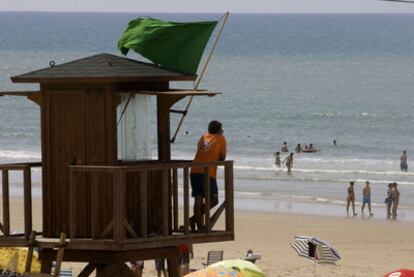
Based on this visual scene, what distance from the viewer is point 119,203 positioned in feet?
41.7

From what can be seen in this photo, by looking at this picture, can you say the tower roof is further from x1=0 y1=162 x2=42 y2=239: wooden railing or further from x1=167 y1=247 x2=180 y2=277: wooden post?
x1=167 y1=247 x2=180 y2=277: wooden post

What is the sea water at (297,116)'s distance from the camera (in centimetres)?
4412

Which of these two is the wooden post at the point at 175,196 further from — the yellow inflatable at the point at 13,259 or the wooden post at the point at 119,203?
the yellow inflatable at the point at 13,259

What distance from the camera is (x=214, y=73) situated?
112625 millimetres

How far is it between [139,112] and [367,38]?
171 m

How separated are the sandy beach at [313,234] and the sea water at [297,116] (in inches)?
86.6

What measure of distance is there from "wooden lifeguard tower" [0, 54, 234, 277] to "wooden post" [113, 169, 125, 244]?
0.03 ft

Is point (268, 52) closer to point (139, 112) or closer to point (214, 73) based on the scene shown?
point (214, 73)

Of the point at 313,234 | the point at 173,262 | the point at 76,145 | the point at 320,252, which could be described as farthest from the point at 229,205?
the point at 313,234

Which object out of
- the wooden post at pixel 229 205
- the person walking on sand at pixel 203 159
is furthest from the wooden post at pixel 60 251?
the wooden post at pixel 229 205

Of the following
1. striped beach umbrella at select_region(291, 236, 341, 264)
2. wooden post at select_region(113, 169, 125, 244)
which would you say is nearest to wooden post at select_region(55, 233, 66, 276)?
wooden post at select_region(113, 169, 125, 244)

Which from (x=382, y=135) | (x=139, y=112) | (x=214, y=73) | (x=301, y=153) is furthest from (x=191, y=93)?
(x=214, y=73)

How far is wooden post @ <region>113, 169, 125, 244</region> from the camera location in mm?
12664

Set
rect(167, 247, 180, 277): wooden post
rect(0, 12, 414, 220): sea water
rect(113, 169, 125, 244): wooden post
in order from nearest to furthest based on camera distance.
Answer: rect(113, 169, 125, 244): wooden post
rect(167, 247, 180, 277): wooden post
rect(0, 12, 414, 220): sea water
